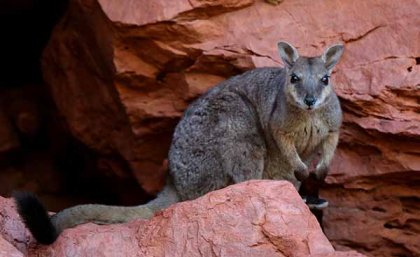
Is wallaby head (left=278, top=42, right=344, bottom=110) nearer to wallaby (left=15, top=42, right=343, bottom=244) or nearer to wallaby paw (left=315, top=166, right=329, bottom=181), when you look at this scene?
wallaby (left=15, top=42, right=343, bottom=244)

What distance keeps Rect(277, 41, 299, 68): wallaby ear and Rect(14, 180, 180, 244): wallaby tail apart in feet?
4.54

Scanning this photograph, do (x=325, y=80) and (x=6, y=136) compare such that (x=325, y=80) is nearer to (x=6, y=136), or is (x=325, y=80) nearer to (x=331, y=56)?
(x=331, y=56)

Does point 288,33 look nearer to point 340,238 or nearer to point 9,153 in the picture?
point 340,238

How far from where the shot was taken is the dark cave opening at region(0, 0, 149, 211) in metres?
10.1

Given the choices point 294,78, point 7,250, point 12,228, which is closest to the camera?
point 7,250

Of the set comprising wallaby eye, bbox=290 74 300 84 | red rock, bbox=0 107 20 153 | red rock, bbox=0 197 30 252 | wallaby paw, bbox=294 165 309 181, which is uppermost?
wallaby eye, bbox=290 74 300 84

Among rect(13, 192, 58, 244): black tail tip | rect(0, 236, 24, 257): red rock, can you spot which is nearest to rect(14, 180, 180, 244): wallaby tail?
rect(13, 192, 58, 244): black tail tip

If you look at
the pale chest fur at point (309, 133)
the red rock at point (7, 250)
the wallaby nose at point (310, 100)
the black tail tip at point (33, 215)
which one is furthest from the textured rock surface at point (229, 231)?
the pale chest fur at point (309, 133)

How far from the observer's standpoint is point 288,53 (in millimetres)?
7254

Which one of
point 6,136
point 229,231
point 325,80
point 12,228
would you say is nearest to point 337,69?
A: point 325,80

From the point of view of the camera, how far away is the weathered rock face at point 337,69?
7438 millimetres

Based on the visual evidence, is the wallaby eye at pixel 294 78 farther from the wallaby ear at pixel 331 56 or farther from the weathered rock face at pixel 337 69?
the weathered rock face at pixel 337 69

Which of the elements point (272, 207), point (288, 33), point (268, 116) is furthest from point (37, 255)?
point (288, 33)

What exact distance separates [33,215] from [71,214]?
2.40 ft
